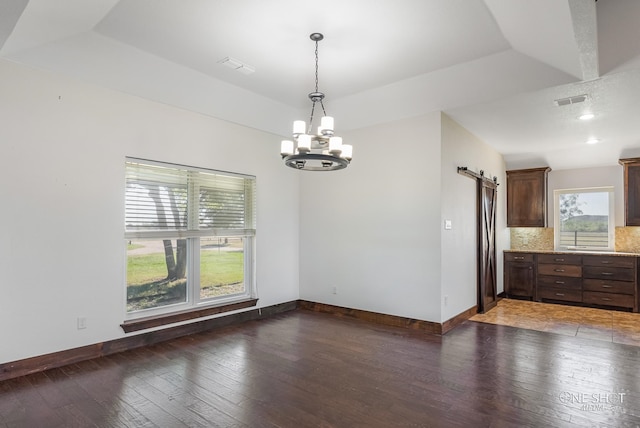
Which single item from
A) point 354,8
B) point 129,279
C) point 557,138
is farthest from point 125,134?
point 557,138

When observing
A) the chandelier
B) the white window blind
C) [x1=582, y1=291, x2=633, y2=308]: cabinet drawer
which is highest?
the chandelier

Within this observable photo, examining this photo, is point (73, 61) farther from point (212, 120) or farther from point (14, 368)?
point (14, 368)

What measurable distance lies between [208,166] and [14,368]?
2761 millimetres

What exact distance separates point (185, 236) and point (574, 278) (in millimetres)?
6370

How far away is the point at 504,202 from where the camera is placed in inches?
280

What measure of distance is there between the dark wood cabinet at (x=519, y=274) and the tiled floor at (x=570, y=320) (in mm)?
379

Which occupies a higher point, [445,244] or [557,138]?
[557,138]

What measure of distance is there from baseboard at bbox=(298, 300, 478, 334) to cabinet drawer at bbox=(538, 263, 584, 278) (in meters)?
1.91

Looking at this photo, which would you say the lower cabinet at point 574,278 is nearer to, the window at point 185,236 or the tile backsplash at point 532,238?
the tile backsplash at point 532,238

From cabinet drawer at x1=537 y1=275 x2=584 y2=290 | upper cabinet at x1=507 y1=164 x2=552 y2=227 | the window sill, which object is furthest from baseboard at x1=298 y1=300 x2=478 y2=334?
upper cabinet at x1=507 y1=164 x2=552 y2=227

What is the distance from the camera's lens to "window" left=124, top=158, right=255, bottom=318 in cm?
398

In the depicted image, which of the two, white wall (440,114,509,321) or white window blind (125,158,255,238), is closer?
white window blind (125,158,255,238)

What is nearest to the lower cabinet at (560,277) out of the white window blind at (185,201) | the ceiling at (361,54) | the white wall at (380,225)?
the ceiling at (361,54)

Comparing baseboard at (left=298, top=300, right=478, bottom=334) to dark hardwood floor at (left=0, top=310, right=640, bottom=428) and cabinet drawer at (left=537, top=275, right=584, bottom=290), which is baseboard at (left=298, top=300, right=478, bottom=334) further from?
cabinet drawer at (left=537, top=275, right=584, bottom=290)
